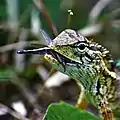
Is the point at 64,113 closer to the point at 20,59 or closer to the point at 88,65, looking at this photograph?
the point at 88,65

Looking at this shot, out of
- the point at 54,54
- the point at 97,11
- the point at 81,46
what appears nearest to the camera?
the point at 54,54

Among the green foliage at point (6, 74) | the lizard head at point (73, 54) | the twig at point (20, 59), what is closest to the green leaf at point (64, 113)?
the lizard head at point (73, 54)

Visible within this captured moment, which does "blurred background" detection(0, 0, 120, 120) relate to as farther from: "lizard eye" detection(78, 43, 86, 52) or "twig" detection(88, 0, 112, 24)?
"lizard eye" detection(78, 43, 86, 52)

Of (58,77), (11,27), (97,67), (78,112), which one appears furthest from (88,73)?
(11,27)

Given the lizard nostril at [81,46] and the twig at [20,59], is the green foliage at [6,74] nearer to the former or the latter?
the twig at [20,59]

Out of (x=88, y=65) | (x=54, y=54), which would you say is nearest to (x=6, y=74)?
(x=88, y=65)

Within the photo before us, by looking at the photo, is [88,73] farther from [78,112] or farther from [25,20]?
[25,20]

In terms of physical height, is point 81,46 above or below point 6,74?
above
